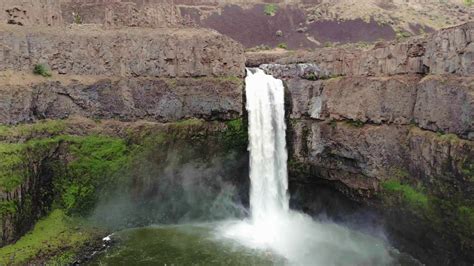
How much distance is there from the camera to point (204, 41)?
24.2m

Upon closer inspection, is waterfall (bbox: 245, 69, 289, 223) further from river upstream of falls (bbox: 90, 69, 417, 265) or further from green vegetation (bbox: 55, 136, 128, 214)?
green vegetation (bbox: 55, 136, 128, 214)

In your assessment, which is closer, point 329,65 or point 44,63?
point 44,63

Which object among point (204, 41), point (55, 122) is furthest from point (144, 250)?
point (204, 41)

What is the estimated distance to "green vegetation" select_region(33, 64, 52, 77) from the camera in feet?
70.8

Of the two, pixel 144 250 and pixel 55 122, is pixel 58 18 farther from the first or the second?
pixel 144 250

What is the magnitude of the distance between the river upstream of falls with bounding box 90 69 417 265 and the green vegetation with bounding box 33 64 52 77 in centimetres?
916

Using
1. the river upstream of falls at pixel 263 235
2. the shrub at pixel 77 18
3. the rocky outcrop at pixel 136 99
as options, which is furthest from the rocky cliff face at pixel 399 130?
the shrub at pixel 77 18

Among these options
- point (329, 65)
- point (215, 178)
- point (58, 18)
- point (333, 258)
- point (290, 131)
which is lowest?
point (333, 258)

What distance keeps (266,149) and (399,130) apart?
299 inches

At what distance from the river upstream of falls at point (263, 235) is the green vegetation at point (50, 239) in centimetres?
166

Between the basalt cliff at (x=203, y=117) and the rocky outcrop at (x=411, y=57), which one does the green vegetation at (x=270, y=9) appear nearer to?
the rocky outcrop at (x=411, y=57)

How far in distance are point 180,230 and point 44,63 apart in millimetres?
11458

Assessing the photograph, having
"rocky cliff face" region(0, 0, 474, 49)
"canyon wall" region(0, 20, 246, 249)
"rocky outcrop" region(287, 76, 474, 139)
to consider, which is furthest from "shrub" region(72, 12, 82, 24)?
"rocky cliff face" region(0, 0, 474, 49)

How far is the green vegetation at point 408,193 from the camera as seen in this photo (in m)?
18.4
